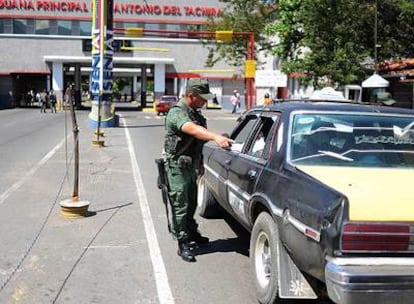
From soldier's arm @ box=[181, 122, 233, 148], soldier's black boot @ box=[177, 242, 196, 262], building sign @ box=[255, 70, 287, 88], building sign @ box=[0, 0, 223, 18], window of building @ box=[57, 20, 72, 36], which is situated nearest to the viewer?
soldier's arm @ box=[181, 122, 233, 148]

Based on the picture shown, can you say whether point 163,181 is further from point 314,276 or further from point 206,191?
point 314,276

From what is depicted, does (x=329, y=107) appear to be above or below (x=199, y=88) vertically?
below

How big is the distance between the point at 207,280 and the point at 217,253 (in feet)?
2.97

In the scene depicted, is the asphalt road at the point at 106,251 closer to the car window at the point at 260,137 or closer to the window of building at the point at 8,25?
the car window at the point at 260,137

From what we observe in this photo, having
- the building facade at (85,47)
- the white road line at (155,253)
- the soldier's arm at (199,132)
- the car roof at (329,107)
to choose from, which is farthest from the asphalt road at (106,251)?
the building facade at (85,47)

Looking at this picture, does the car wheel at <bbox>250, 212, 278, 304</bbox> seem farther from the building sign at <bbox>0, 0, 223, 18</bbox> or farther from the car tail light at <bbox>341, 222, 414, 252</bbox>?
the building sign at <bbox>0, 0, 223, 18</bbox>

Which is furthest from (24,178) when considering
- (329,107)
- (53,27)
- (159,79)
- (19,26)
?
(19,26)

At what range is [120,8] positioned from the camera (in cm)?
6156

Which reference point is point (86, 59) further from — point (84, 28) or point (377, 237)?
point (377, 237)

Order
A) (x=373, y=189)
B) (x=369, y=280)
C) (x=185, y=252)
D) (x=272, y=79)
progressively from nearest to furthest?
1. (x=369, y=280)
2. (x=373, y=189)
3. (x=185, y=252)
4. (x=272, y=79)

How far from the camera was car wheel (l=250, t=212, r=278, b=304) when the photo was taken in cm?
446

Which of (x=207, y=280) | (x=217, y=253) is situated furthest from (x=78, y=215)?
(x=207, y=280)

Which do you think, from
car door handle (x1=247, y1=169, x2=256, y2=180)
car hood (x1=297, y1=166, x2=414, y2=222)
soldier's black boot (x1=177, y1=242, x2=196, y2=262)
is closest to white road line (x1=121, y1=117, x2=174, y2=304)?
soldier's black boot (x1=177, y1=242, x2=196, y2=262)

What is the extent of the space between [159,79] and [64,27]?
1160 cm
